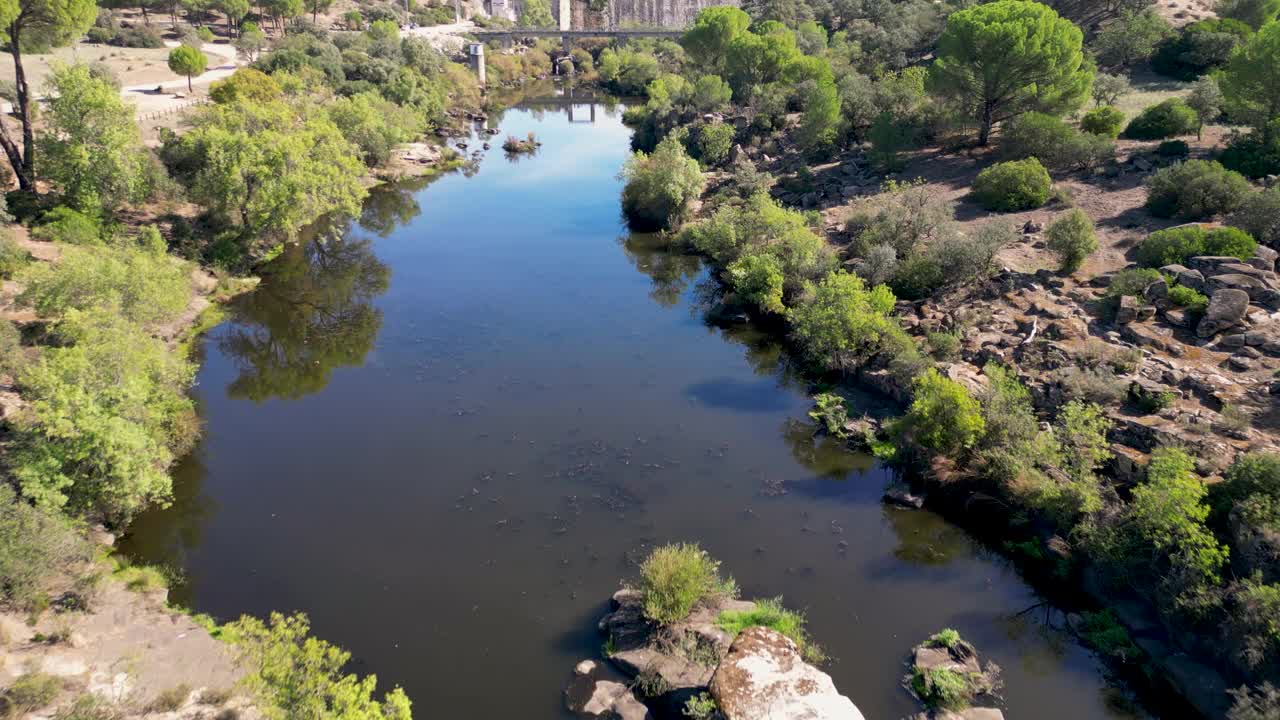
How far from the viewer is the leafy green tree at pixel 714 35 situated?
310 ft

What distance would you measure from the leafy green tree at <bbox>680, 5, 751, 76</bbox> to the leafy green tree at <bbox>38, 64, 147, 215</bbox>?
6820 cm

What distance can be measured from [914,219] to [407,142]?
180 feet

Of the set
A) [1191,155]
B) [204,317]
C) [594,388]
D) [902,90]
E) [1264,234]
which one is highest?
[902,90]

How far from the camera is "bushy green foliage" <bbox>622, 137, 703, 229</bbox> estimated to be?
58188 millimetres

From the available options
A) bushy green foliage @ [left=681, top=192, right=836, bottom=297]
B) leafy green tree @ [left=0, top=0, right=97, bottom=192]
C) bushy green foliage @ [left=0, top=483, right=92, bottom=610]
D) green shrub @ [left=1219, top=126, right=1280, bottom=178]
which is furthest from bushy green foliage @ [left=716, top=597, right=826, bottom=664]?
leafy green tree @ [left=0, top=0, right=97, bottom=192]

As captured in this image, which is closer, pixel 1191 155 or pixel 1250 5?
pixel 1191 155

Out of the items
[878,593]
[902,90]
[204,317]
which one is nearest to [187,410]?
[204,317]

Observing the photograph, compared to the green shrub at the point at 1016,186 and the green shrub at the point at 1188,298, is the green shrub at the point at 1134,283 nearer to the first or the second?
the green shrub at the point at 1188,298

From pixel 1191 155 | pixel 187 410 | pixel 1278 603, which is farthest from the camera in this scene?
pixel 1191 155

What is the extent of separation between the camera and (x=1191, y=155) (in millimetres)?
50625

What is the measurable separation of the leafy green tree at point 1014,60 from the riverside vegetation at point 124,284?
47.5 metres

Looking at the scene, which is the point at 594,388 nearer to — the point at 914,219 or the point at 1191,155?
the point at 914,219

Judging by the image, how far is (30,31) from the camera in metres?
42.1

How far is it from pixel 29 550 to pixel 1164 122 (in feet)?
225
